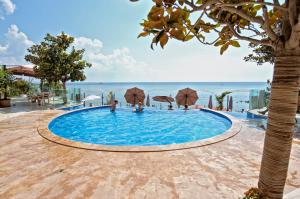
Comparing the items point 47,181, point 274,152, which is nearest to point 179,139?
point 47,181

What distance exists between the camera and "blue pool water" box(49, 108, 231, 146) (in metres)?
9.12

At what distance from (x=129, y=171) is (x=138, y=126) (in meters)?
7.43

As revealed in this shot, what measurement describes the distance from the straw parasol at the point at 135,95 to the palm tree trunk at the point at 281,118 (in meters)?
13.3

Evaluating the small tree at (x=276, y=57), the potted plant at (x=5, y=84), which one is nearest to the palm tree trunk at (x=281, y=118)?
the small tree at (x=276, y=57)

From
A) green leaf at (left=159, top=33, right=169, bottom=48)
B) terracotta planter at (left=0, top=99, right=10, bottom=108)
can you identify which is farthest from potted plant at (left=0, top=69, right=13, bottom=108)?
green leaf at (left=159, top=33, right=169, bottom=48)

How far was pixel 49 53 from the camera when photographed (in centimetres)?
1444

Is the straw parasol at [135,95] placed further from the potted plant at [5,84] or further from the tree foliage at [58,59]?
the potted plant at [5,84]

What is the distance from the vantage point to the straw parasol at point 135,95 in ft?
48.8

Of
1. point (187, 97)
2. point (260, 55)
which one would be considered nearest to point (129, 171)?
point (187, 97)

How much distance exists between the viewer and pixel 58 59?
1458 centimetres

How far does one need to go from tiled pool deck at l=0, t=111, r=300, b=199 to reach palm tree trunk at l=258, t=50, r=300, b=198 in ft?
5.76

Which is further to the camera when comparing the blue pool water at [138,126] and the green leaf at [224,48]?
the blue pool water at [138,126]

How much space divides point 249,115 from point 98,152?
972cm

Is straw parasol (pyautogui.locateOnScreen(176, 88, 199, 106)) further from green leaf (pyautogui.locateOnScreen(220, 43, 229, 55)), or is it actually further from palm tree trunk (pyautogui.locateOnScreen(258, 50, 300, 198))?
palm tree trunk (pyautogui.locateOnScreen(258, 50, 300, 198))
